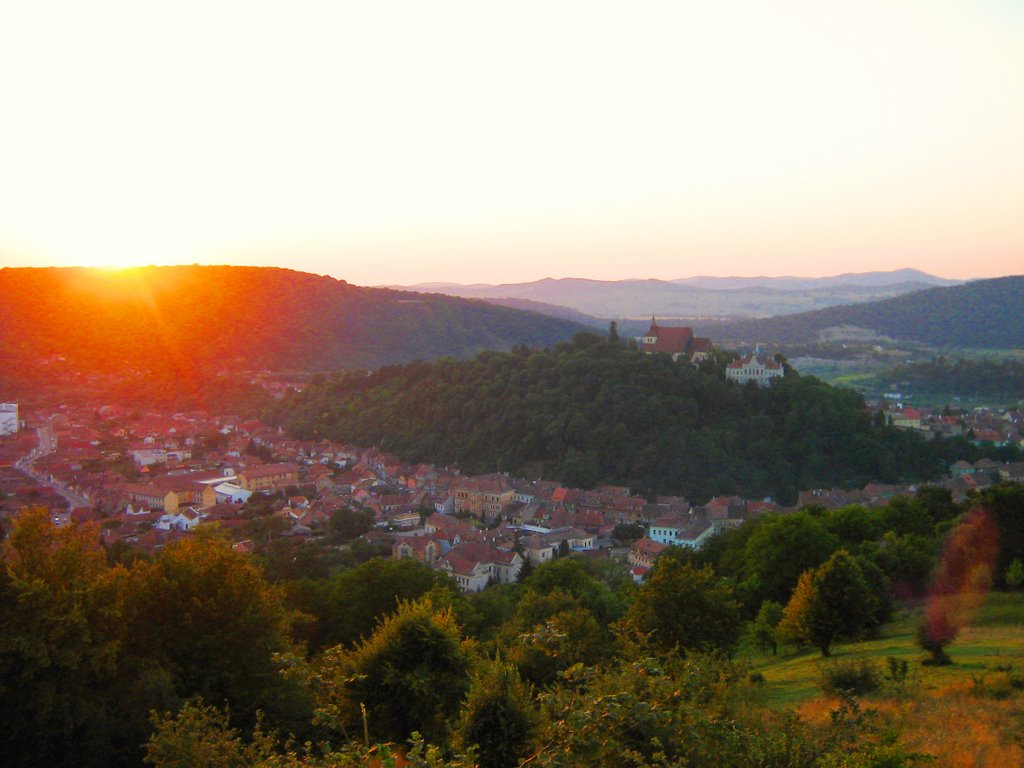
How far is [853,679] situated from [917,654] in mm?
3137

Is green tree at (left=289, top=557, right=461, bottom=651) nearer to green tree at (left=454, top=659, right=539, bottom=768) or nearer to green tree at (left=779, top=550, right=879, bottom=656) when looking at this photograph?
green tree at (left=779, top=550, right=879, bottom=656)

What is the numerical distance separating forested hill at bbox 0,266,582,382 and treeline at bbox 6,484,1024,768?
6233 centimetres

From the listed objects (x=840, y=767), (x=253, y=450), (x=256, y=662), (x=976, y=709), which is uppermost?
(x=840, y=767)

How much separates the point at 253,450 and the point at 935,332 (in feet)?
321

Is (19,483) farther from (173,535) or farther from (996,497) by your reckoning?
(996,497)

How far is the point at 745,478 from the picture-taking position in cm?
4616

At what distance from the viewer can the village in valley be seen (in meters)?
32.1

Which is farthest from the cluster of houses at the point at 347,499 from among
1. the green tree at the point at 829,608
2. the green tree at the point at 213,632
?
the green tree at the point at 213,632

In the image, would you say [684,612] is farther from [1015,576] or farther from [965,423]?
[965,423]

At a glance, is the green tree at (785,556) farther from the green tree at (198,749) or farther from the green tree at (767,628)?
the green tree at (198,749)

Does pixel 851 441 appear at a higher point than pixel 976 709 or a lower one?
lower

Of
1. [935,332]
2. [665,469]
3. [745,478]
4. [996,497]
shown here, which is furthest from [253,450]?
[935,332]

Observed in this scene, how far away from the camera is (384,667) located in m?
9.19

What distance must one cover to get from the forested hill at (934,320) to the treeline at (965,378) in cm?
2405
